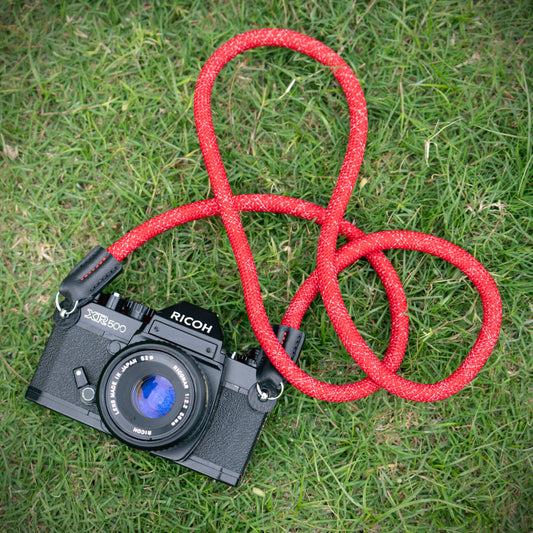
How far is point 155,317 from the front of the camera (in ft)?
5.30

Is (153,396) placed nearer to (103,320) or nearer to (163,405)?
(163,405)

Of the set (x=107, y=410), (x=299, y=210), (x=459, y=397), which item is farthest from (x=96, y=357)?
(x=459, y=397)

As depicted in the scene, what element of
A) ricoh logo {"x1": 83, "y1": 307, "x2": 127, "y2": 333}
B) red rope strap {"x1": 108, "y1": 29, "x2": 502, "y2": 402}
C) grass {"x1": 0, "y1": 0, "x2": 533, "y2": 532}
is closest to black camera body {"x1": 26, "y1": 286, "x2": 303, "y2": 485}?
ricoh logo {"x1": 83, "y1": 307, "x2": 127, "y2": 333}

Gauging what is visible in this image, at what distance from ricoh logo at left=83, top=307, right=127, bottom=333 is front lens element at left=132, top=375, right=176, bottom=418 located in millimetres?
203

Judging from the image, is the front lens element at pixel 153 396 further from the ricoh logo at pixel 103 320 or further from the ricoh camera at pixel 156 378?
the ricoh logo at pixel 103 320

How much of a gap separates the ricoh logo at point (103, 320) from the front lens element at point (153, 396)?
20cm

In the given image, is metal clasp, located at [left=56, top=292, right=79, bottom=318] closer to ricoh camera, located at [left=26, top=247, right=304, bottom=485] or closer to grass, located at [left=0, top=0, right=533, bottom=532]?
ricoh camera, located at [left=26, top=247, right=304, bottom=485]

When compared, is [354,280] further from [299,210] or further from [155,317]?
[155,317]

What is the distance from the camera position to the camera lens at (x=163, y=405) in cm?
152

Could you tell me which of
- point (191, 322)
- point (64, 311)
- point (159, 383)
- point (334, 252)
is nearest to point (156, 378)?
point (159, 383)

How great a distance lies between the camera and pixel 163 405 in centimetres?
160

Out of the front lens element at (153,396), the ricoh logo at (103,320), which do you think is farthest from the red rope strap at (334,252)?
the front lens element at (153,396)

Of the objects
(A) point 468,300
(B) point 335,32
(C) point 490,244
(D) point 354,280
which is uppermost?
(B) point 335,32

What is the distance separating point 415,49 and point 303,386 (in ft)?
4.89
